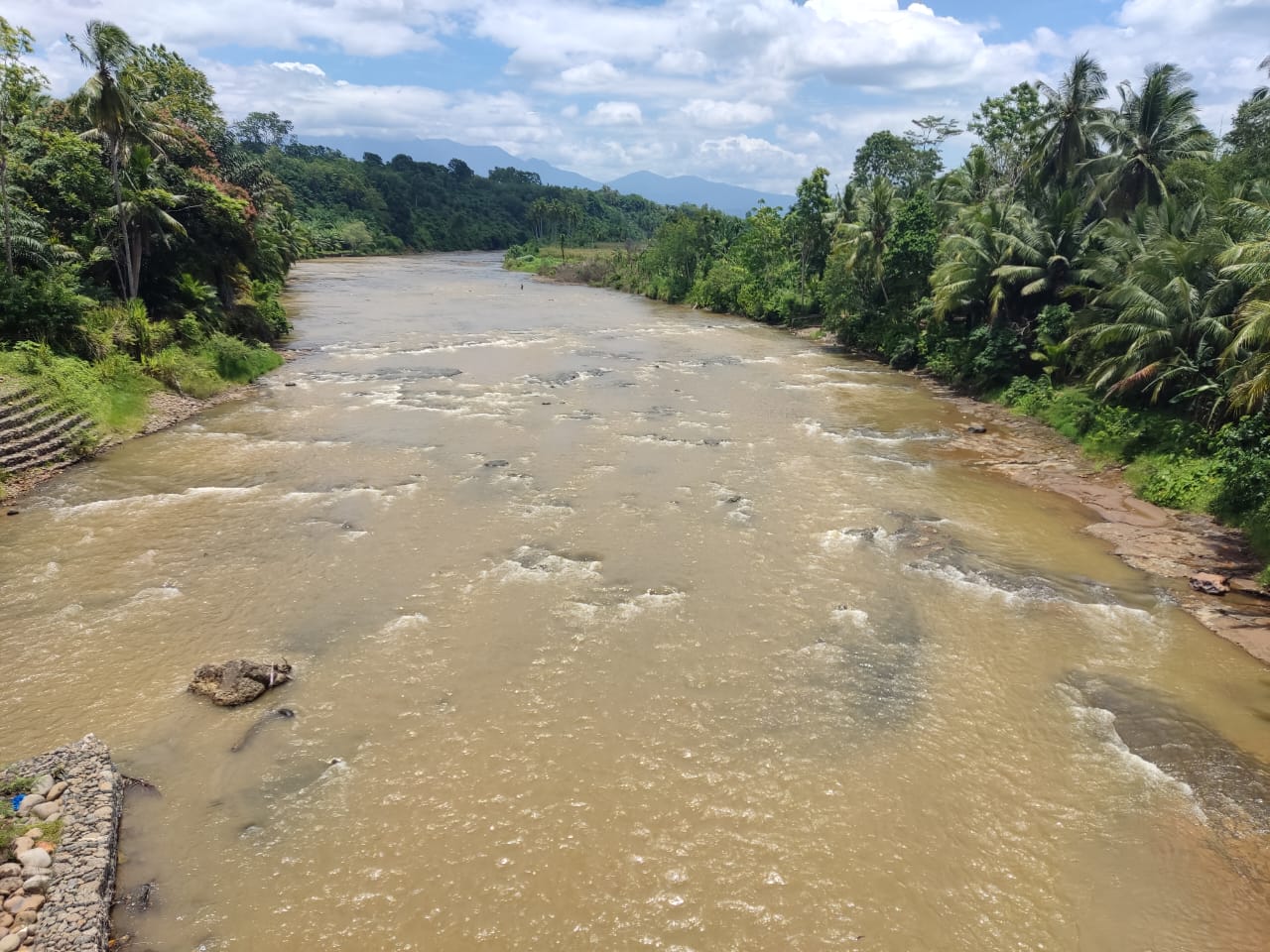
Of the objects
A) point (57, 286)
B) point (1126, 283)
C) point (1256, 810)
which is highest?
point (1126, 283)

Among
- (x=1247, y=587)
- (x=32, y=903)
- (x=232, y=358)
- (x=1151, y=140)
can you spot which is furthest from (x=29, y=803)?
(x=1151, y=140)

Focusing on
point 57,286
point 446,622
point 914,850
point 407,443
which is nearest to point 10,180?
point 57,286

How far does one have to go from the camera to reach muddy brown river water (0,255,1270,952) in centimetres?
708

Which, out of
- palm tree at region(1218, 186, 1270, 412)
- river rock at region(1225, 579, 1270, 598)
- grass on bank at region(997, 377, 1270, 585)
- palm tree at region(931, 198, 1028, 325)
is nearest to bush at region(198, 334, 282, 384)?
palm tree at region(931, 198, 1028, 325)

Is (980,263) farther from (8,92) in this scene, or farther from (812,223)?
(8,92)

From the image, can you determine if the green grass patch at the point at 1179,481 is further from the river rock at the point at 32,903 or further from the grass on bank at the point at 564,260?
the grass on bank at the point at 564,260

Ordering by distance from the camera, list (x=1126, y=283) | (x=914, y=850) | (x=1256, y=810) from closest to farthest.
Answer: (x=914, y=850) → (x=1256, y=810) → (x=1126, y=283)

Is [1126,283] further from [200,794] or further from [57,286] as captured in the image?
[57,286]

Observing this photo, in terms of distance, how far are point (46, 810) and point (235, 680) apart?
2588 millimetres

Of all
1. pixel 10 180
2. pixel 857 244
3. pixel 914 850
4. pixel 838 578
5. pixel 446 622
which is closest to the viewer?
pixel 914 850

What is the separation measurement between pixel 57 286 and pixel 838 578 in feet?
70.6

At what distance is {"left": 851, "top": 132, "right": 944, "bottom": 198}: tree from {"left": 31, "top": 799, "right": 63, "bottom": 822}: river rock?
6119 cm

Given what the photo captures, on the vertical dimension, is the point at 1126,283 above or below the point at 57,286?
above

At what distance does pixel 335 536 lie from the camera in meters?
14.5
